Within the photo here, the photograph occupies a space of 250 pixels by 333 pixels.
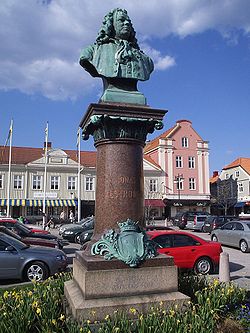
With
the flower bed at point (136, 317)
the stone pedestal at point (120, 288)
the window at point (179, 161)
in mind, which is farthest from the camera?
the window at point (179, 161)

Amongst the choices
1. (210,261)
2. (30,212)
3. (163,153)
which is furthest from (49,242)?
(163,153)

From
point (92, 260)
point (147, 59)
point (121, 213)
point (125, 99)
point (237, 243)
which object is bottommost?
point (237, 243)

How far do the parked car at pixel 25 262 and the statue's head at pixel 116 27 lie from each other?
6696 millimetres

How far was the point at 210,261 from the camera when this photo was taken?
11492mm

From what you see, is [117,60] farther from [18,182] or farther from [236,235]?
[18,182]

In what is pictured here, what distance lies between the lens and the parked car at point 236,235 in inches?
658

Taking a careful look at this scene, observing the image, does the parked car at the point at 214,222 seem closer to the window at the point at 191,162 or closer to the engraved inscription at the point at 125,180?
the engraved inscription at the point at 125,180

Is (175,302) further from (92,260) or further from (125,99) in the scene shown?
(125,99)

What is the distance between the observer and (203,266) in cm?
1134

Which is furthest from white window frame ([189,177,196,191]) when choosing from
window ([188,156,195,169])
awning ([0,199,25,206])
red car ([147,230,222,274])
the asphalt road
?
red car ([147,230,222,274])

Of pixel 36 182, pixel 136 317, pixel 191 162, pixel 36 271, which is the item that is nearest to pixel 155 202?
pixel 191 162

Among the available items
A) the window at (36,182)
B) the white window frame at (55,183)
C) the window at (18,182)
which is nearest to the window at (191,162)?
the white window frame at (55,183)

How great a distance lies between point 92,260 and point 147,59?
12.8 ft

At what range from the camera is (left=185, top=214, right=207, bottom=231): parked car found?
2975 centimetres
